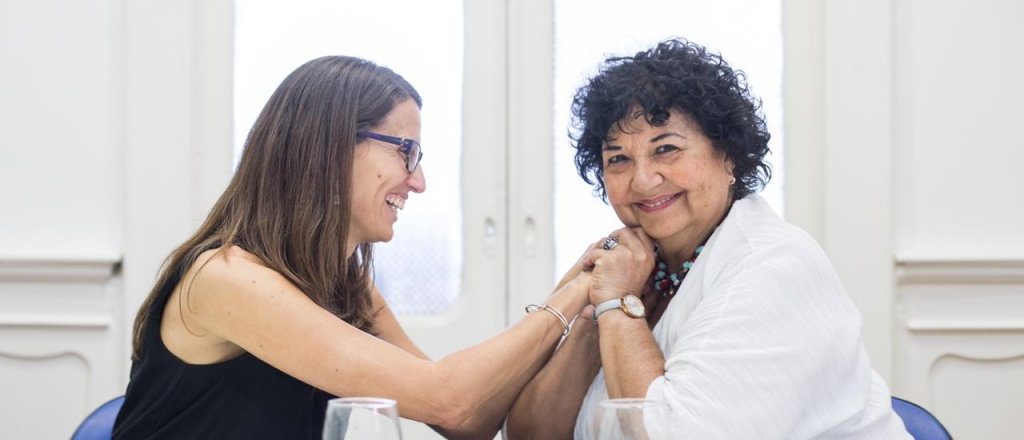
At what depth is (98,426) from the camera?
1781mm

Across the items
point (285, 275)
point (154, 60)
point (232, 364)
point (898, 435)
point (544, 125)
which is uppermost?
point (154, 60)

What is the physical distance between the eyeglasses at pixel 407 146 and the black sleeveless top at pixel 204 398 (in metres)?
0.42

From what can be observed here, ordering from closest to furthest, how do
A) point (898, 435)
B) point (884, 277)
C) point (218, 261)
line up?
point (218, 261) < point (898, 435) < point (884, 277)

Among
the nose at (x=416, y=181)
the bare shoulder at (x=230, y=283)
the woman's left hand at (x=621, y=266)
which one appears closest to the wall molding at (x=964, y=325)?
the woman's left hand at (x=621, y=266)

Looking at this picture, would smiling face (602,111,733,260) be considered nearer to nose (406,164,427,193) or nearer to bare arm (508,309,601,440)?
bare arm (508,309,601,440)

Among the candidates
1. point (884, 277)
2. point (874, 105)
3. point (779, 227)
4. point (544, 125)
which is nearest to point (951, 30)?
point (874, 105)

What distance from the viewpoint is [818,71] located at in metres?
2.81

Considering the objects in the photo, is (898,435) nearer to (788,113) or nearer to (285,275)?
(285,275)

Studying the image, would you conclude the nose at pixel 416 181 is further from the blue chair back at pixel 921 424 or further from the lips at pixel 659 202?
the blue chair back at pixel 921 424

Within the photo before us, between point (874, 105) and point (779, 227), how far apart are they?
1.30m

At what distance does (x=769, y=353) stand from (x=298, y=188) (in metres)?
0.83

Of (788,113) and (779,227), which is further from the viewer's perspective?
(788,113)

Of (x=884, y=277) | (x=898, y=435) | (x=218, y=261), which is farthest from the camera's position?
(x=884, y=277)

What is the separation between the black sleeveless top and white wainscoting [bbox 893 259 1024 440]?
1.94 meters
